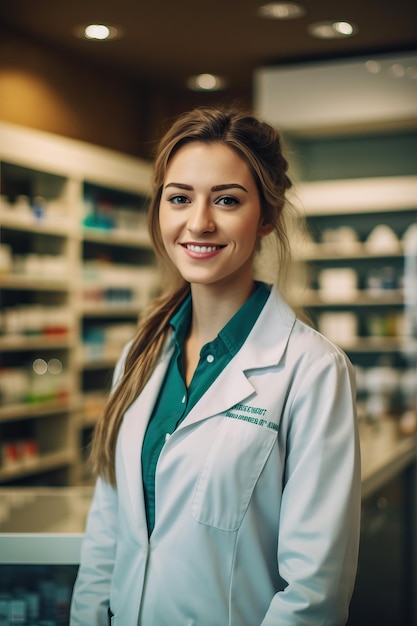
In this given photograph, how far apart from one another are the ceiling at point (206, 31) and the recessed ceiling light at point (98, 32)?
0.17 feet

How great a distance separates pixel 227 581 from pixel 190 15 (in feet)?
13.4

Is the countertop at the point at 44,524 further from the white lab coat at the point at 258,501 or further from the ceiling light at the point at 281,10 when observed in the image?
the ceiling light at the point at 281,10

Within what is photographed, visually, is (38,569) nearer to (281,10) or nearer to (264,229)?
(264,229)

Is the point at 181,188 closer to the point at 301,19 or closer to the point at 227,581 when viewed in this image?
the point at 227,581

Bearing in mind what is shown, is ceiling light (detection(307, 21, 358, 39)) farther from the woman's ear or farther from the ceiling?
the woman's ear

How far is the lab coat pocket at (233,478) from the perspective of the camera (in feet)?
4.99

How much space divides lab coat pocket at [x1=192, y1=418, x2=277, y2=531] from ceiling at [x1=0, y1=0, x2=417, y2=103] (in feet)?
12.2

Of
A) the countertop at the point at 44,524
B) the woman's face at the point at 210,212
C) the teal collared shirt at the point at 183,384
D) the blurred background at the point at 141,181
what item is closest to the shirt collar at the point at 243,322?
the teal collared shirt at the point at 183,384

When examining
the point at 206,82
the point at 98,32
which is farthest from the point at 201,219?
the point at 206,82

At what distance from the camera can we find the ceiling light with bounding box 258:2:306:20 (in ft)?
15.4

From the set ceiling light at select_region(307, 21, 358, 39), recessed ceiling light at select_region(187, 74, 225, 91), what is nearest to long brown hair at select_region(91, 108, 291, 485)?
ceiling light at select_region(307, 21, 358, 39)

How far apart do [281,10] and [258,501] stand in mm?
3877

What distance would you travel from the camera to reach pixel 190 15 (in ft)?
16.1

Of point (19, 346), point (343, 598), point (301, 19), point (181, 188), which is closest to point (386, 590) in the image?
point (343, 598)
